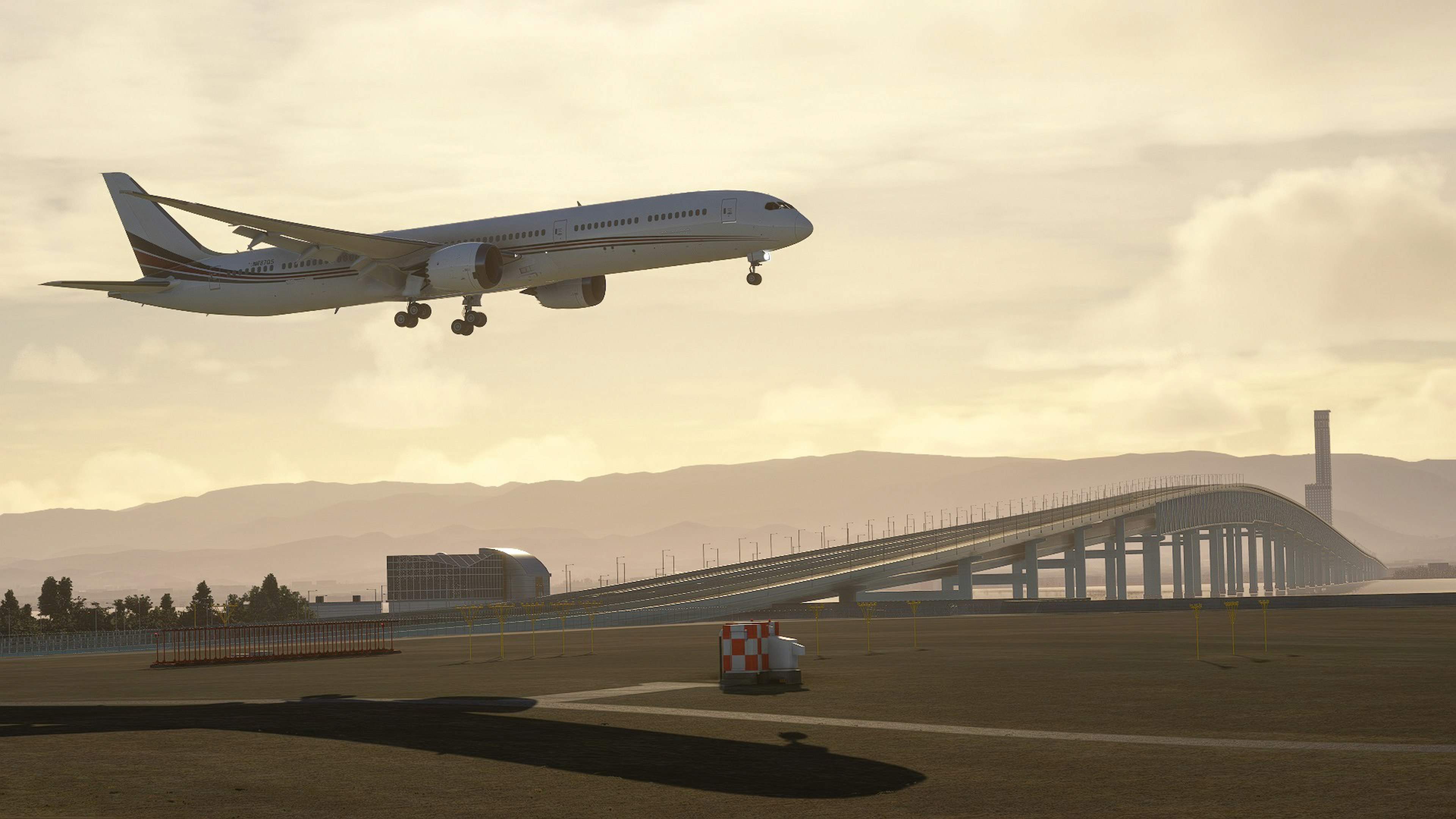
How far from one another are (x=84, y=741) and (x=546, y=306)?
153 feet

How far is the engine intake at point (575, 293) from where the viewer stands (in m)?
62.8

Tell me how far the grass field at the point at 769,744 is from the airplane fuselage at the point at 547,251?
80.1 feet

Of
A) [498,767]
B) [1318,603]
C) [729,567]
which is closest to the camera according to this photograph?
[498,767]

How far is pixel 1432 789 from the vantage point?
46.1 feet

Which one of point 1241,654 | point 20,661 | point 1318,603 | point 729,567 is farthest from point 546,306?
point 729,567

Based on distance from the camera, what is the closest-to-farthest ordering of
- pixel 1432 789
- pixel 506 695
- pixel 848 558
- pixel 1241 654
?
pixel 1432 789 → pixel 506 695 → pixel 1241 654 → pixel 848 558

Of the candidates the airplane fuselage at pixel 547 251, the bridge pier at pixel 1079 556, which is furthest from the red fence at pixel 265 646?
the bridge pier at pixel 1079 556

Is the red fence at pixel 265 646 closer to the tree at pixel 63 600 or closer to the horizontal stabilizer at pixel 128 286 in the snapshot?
the horizontal stabilizer at pixel 128 286

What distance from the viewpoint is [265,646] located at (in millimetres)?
66438

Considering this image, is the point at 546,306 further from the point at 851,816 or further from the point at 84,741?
the point at 851,816

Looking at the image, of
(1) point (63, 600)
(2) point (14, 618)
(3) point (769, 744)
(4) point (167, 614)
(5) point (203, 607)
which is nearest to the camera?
(3) point (769, 744)

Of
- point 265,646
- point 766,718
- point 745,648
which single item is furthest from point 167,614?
point 766,718

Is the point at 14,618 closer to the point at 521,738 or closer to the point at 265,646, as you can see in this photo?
the point at 265,646

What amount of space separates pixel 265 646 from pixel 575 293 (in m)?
22.9
